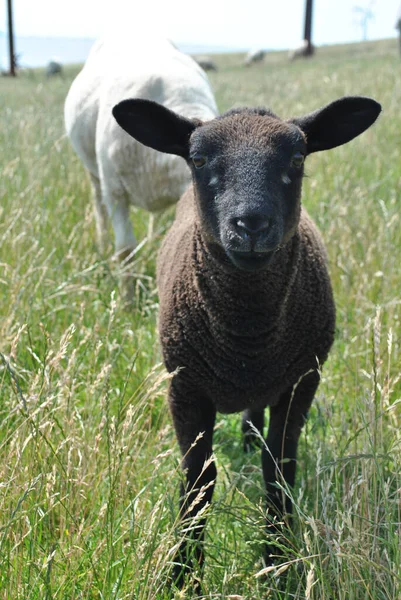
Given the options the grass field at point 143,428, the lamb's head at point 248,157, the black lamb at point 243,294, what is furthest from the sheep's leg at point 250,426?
the lamb's head at point 248,157

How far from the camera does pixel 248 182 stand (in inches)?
96.5

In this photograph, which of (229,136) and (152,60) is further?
(152,60)

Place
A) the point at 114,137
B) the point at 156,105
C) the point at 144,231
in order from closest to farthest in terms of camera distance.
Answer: the point at 156,105, the point at 114,137, the point at 144,231

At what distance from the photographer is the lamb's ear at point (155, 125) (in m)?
2.90

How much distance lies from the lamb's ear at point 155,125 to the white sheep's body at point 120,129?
164 centimetres

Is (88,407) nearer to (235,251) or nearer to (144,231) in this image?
(235,251)

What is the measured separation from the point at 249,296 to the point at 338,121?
0.84 m

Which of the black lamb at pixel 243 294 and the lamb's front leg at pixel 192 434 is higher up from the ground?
the black lamb at pixel 243 294

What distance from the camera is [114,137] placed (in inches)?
198

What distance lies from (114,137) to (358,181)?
2265 millimetres

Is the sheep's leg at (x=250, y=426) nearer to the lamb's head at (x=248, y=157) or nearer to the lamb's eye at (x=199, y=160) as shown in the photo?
the lamb's head at (x=248, y=157)

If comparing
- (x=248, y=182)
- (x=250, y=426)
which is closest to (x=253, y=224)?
(x=248, y=182)

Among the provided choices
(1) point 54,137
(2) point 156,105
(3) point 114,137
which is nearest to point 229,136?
(2) point 156,105

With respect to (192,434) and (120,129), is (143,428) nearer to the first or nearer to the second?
(192,434)
